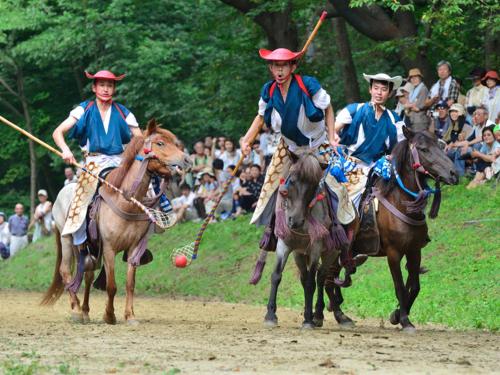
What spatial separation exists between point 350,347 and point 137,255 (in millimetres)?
4446

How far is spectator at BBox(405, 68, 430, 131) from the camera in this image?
22.8 meters

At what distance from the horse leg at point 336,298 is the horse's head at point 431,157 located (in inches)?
71.2

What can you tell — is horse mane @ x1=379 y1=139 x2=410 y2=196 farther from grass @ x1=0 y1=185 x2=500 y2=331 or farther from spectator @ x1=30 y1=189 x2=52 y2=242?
spectator @ x1=30 y1=189 x2=52 y2=242

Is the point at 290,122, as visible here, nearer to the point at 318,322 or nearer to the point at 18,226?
the point at 318,322

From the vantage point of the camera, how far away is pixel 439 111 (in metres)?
22.9

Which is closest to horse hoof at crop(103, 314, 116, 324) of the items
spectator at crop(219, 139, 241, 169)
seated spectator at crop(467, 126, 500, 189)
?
seated spectator at crop(467, 126, 500, 189)

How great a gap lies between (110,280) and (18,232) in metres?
19.8

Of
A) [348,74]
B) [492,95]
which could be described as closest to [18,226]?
[348,74]

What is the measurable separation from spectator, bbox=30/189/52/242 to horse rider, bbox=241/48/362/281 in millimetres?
20030

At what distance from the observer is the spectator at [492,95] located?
2223 cm

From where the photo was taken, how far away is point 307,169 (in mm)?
13609

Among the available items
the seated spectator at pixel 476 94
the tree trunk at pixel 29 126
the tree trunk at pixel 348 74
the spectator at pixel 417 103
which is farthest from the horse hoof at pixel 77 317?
the tree trunk at pixel 29 126

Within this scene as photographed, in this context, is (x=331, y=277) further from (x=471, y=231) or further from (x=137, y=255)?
(x=471, y=231)

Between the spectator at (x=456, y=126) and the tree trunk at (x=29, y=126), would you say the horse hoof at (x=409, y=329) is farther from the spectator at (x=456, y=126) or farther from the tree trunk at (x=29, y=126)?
the tree trunk at (x=29, y=126)
